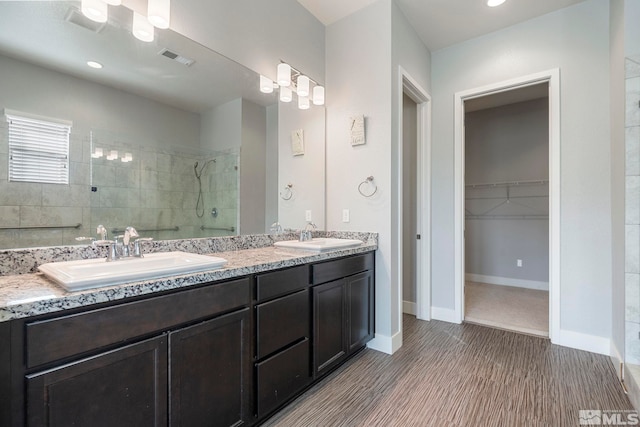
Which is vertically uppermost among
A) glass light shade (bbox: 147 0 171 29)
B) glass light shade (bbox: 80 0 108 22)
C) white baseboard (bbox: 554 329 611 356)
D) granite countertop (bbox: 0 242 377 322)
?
glass light shade (bbox: 147 0 171 29)

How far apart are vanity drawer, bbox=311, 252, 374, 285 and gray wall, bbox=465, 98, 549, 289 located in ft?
11.3

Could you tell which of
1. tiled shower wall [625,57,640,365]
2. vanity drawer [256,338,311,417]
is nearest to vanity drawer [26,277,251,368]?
vanity drawer [256,338,311,417]

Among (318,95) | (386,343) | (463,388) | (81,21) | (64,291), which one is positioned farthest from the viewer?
(318,95)

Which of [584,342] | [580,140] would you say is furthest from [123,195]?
[584,342]

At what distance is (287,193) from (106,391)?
1830 mm

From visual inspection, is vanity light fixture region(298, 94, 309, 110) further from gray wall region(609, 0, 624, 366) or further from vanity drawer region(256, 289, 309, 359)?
gray wall region(609, 0, 624, 366)

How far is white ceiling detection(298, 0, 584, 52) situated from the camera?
101 inches

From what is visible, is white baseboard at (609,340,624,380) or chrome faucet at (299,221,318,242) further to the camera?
chrome faucet at (299,221,318,242)

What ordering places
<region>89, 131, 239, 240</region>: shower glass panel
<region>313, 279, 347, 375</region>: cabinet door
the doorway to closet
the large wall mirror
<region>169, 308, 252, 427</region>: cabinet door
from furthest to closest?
1. the doorway to closet
2. <region>313, 279, 347, 375</region>: cabinet door
3. <region>89, 131, 239, 240</region>: shower glass panel
4. the large wall mirror
5. <region>169, 308, 252, 427</region>: cabinet door

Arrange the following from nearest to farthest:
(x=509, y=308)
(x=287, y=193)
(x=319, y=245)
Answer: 1. (x=319, y=245)
2. (x=287, y=193)
3. (x=509, y=308)

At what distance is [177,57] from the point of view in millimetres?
1812

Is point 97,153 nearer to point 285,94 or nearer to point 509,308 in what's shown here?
point 285,94

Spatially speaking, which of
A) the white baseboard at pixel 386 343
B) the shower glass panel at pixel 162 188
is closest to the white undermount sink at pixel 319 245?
the shower glass panel at pixel 162 188

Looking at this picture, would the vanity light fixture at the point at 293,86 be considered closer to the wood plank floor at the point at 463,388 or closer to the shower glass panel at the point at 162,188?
the shower glass panel at the point at 162,188
